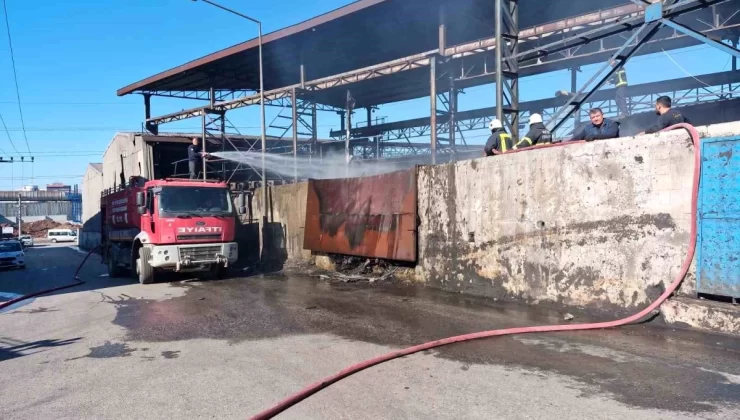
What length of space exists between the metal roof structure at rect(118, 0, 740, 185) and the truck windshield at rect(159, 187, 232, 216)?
691 cm

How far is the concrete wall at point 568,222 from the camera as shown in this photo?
23.0 feet

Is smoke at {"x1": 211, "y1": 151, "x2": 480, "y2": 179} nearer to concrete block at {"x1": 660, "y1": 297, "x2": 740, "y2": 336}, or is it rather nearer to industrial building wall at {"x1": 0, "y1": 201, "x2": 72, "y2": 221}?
concrete block at {"x1": 660, "y1": 297, "x2": 740, "y2": 336}

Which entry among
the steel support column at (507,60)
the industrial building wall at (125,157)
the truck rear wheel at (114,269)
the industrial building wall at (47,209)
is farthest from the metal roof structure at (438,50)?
the industrial building wall at (47,209)

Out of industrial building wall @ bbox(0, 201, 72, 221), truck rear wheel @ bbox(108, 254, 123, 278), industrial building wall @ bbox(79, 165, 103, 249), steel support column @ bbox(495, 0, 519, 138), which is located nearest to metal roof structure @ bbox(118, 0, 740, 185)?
steel support column @ bbox(495, 0, 519, 138)

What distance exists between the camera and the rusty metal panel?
11.3 m

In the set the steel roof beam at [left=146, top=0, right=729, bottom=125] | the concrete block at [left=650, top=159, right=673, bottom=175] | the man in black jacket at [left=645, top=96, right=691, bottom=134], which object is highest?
the steel roof beam at [left=146, top=0, right=729, bottom=125]

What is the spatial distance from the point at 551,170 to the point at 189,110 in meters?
24.2

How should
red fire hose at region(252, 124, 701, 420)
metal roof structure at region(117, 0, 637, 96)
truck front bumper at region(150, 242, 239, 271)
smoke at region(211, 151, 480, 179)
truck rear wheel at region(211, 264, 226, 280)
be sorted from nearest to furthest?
red fire hose at region(252, 124, 701, 420) → truck front bumper at region(150, 242, 239, 271) → truck rear wheel at region(211, 264, 226, 280) → metal roof structure at region(117, 0, 637, 96) → smoke at region(211, 151, 480, 179)

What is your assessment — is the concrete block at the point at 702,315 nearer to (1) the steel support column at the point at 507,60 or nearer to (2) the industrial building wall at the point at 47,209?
(1) the steel support column at the point at 507,60

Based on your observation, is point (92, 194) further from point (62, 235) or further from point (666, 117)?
point (666, 117)

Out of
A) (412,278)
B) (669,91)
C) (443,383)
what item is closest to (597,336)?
(443,383)

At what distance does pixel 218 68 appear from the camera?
2589 centimetres

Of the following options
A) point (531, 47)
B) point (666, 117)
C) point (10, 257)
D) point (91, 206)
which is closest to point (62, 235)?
point (91, 206)

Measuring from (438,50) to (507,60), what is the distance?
6.68 m
